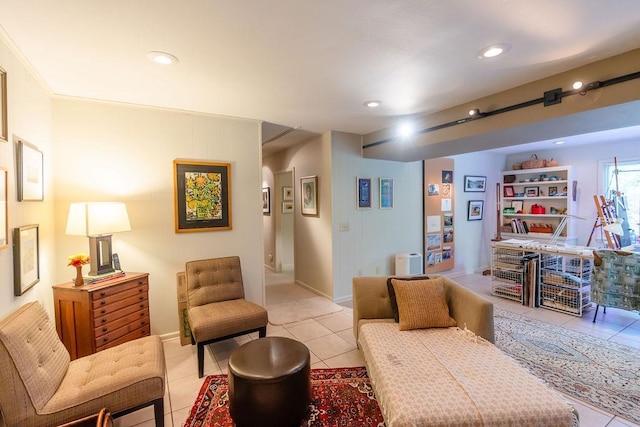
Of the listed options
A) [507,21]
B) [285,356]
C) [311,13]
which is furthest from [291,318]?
[507,21]

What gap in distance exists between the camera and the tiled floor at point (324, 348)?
2.05 meters

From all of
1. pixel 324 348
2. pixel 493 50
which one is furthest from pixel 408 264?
pixel 493 50

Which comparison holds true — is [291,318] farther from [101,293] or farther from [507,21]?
[507,21]

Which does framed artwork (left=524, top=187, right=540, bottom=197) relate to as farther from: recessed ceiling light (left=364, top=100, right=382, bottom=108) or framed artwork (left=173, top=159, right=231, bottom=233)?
framed artwork (left=173, top=159, right=231, bottom=233)

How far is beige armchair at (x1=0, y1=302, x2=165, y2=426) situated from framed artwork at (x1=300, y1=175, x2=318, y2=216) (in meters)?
3.03

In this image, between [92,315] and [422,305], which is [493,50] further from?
[92,315]

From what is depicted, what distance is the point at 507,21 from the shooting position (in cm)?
170

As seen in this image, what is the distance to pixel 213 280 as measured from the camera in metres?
3.11

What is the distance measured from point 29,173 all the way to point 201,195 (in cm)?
142

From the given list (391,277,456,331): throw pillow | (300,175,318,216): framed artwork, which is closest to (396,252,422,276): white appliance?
(300,175,318,216): framed artwork

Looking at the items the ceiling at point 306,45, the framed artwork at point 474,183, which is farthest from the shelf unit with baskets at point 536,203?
the ceiling at point 306,45

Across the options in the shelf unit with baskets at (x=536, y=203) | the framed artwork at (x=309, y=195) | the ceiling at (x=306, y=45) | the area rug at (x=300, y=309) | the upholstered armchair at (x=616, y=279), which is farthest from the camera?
the shelf unit with baskets at (x=536, y=203)

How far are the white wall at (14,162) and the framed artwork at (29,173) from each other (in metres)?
0.04

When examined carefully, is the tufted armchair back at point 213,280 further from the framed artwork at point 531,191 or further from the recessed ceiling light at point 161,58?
the framed artwork at point 531,191
